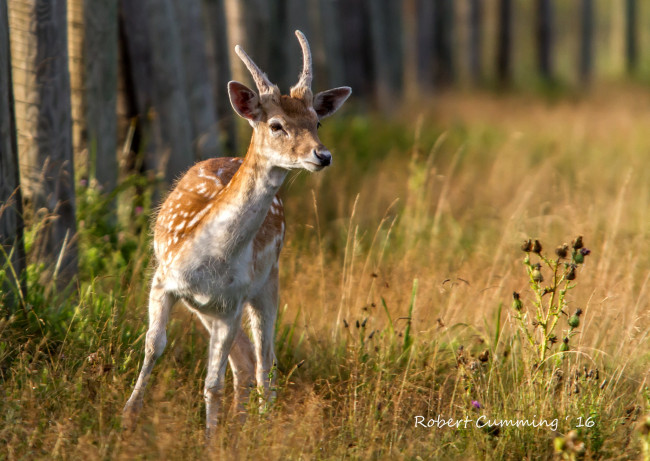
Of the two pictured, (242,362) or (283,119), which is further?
(242,362)

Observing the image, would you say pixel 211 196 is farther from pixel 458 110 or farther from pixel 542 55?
pixel 542 55

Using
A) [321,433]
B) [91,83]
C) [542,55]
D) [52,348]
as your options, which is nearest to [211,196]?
[52,348]

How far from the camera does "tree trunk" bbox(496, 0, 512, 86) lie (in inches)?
917

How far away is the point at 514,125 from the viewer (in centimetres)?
1623

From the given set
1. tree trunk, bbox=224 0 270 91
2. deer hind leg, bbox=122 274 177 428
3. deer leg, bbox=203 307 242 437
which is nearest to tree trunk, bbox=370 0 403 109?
tree trunk, bbox=224 0 270 91

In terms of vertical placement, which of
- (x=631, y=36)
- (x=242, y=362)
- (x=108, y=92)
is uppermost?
(x=631, y=36)

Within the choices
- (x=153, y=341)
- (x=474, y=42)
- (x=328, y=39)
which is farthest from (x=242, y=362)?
(x=474, y=42)

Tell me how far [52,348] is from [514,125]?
12.8 metres

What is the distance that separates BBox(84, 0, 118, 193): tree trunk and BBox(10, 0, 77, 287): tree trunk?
113 centimetres

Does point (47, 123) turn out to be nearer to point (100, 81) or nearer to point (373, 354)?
point (100, 81)

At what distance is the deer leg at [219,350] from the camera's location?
454 centimetres

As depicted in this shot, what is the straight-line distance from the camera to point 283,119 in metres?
4.35

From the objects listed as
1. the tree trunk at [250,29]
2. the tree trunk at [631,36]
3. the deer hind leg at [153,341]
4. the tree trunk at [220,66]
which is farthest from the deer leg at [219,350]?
the tree trunk at [631,36]

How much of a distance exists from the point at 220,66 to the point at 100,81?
10.1ft
